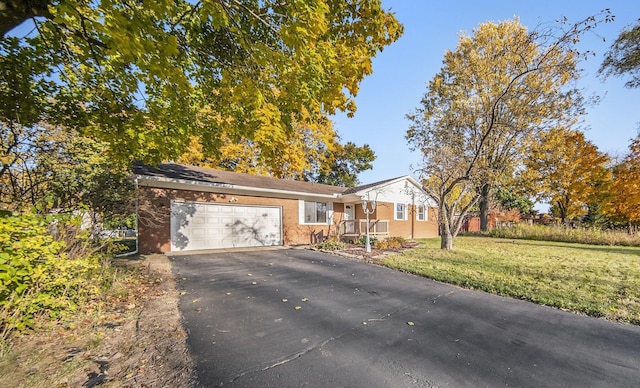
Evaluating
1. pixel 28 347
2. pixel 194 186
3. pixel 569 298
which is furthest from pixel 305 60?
pixel 194 186

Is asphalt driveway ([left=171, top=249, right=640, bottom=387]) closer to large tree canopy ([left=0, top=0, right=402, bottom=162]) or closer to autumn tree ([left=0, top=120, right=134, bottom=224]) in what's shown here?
large tree canopy ([left=0, top=0, right=402, bottom=162])

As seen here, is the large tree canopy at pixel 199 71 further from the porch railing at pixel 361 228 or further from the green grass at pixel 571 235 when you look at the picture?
the green grass at pixel 571 235

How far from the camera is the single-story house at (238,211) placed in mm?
10352

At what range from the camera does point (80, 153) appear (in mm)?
7543

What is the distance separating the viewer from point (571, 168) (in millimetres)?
20688

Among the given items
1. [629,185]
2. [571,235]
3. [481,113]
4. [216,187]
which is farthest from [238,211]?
[629,185]

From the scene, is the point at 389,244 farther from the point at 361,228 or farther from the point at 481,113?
the point at 481,113

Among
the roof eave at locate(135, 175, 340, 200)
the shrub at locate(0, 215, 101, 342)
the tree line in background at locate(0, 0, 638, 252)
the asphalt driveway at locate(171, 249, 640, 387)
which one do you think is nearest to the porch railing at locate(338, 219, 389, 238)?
the roof eave at locate(135, 175, 340, 200)

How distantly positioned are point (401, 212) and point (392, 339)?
633 inches

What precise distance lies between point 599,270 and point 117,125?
41.2 ft

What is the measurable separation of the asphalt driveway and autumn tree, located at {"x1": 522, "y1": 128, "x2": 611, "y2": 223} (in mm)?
18717

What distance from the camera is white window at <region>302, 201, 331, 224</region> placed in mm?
15047

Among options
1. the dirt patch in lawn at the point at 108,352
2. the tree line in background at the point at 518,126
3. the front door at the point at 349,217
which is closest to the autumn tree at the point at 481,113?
the tree line in background at the point at 518,126

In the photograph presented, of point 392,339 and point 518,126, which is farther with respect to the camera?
point 518,126
